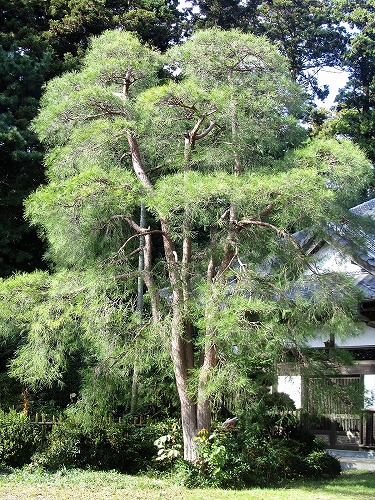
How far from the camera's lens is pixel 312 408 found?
26.4 ft

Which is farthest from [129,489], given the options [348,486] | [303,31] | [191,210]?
[303,31]

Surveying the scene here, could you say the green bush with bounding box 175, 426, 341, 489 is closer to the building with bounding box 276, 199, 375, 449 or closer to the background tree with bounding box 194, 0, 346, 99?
the building with bounding box 276, 199, 375, 449

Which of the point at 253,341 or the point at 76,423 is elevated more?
the point at 253,341

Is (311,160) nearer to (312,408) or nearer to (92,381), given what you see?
(312,408)

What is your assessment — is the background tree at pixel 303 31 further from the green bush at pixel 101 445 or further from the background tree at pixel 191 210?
the green bush at pixel 101 445

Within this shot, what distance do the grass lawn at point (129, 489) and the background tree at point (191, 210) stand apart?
2.97ft

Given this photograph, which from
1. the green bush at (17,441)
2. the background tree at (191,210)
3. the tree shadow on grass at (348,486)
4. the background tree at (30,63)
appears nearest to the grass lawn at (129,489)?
the tree shadow on grass at (348,486)

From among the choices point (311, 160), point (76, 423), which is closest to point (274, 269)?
point (311, 160)

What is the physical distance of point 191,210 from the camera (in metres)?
7.70

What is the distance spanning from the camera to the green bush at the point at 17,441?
29.0 feet

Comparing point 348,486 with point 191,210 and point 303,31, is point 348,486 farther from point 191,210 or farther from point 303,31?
point 303,31

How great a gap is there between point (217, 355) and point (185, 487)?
1.67 metres

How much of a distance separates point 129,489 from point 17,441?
2.06 m

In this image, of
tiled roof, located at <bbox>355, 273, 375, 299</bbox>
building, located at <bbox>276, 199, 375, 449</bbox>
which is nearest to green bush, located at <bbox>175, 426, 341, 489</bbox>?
building, located at <bbox>276, 199, 375, 449</bbox>
